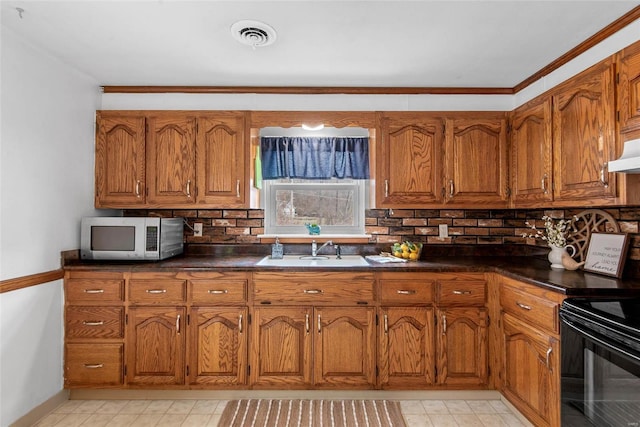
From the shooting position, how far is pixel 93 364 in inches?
93.1

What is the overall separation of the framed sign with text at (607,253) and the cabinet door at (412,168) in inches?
39.3

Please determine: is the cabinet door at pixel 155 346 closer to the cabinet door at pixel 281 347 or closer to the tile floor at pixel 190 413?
the tile floor at pixel 190 413

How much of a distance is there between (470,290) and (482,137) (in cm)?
119

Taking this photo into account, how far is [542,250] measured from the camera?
2.77 m

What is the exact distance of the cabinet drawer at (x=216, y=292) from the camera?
2371mm

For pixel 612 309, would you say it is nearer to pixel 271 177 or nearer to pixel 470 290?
pixel 470 290

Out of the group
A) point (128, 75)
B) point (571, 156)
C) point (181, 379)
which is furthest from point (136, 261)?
point (571, 156)

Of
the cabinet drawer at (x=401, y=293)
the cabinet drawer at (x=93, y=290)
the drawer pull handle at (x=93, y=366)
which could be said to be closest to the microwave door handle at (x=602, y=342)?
the cabinet drawer at (x=401, y=293)

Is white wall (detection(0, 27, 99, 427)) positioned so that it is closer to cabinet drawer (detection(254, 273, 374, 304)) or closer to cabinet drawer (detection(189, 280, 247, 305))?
cabinet drawer (detection(189, 280, 247, 305))

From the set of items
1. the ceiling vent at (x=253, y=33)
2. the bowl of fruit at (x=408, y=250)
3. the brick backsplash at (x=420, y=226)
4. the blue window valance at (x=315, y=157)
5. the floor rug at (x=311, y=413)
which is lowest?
the floor rug at (x=311, y=413)

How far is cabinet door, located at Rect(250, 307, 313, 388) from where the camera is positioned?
236cm

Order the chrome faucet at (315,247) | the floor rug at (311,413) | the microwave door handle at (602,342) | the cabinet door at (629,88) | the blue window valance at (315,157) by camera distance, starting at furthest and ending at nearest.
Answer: the blue window valance at (315,157)
the chrome faucet at (315,247)
the floor rug at (311,413)
the cabinet door at (629,88)
the microwave door handle at (602,342)

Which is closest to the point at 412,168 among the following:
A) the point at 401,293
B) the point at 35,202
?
the point at 401,293

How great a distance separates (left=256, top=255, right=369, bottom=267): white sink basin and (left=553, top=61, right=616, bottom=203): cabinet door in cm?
136
